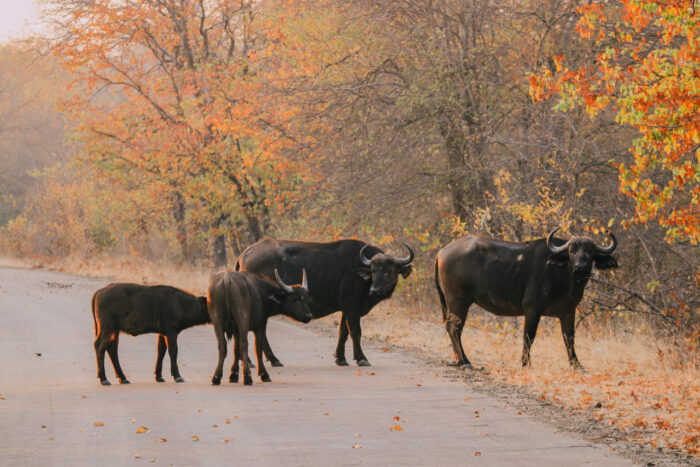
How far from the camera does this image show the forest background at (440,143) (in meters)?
12.1

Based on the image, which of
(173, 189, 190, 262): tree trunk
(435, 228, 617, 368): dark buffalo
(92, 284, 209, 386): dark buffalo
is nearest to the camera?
(92, 284, 209, 386): dark buffalo

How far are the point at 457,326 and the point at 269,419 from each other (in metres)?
5.27

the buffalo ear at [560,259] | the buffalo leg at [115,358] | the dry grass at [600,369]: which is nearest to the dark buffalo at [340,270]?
the dry grass at [600,369]

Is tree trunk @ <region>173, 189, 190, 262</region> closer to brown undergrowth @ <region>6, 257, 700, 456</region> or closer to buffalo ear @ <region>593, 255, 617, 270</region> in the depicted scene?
brown undergrowth @ <region>6, 257, 700, 456</region>

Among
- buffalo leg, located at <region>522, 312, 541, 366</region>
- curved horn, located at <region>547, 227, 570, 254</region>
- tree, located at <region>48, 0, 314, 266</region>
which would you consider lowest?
buffalo leg, located at <region>522, 312, 541, 366</region>

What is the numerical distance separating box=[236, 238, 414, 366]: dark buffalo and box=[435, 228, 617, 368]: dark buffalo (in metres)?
0.86

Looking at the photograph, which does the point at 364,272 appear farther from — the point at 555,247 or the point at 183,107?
the point at 183,107

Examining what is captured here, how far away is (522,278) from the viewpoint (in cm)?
1481

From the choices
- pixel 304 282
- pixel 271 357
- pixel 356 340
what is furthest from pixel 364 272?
pixel 271 357

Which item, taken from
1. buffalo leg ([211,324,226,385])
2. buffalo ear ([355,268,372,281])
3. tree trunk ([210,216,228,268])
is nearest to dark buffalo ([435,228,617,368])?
buffalo ear ([355,268,372,281])

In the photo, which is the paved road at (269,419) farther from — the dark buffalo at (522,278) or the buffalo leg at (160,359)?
the dark buffalo at (522,278)

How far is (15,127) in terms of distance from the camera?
75938 millimetres

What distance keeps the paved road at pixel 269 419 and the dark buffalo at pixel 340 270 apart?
83 centimetres

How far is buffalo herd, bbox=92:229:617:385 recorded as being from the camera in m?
13.3
